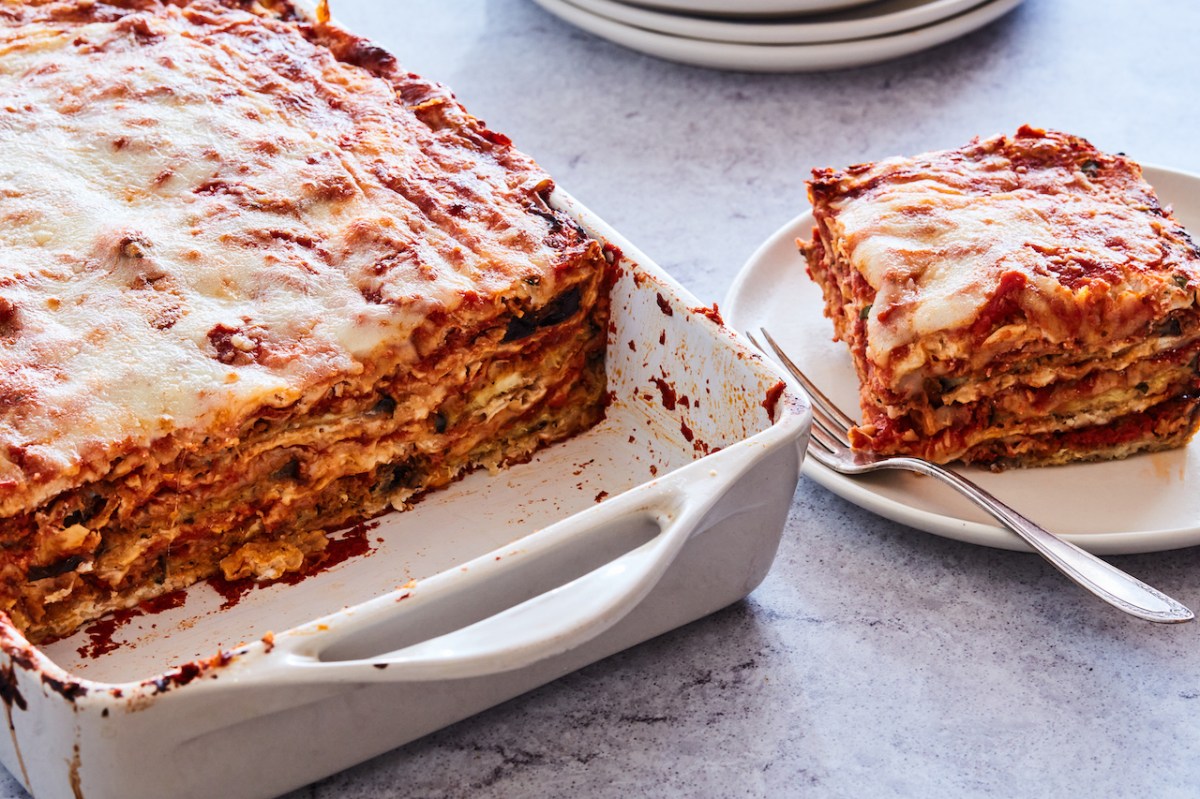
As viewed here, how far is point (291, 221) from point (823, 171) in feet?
3.57

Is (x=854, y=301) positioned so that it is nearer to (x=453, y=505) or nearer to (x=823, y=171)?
(x=823, y=171)

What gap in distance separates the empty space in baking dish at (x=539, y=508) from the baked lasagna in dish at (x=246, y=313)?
52mm

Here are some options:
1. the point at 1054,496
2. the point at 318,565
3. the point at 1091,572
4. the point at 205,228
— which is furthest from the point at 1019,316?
the point at 205,228

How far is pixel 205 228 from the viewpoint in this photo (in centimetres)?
251

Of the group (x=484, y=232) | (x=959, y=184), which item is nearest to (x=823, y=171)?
(x=959, y=184)

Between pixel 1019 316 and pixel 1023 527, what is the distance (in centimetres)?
39

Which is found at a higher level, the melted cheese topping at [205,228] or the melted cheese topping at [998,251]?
the melted cheese topping at [998,251]

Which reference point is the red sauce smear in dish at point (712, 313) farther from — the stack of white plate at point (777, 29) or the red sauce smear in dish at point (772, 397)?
the stack of white plate at point (777, 29)

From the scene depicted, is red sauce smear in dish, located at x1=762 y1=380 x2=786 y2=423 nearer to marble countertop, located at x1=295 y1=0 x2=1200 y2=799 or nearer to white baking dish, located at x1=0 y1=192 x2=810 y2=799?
white baking dish, located at x1=0 y1=192 x2=810 y2=799

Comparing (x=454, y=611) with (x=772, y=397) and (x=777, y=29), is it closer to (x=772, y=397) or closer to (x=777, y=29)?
(x=772, y=397)

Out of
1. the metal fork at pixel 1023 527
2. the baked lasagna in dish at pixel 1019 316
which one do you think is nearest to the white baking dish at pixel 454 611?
the metal fork at pixel 1023 527

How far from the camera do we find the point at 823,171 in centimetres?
285

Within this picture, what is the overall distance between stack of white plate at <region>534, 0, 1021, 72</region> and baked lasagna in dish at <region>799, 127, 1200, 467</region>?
1118 mm

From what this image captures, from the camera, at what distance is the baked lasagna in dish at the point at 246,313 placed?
7.32 ft
